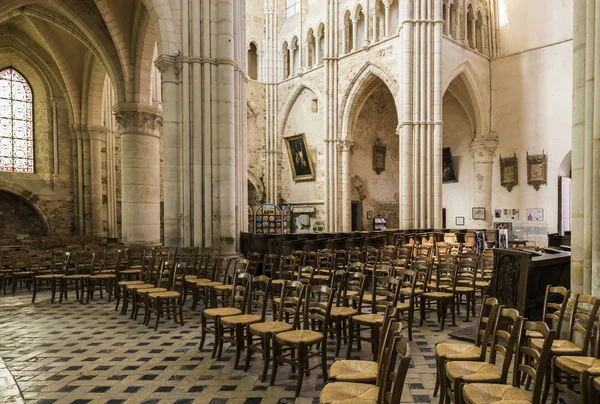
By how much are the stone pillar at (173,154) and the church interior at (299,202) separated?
58 millimetres

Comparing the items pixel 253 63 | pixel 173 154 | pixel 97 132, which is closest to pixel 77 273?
pixel 173 154

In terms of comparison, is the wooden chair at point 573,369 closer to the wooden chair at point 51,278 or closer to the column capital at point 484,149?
the wooden chair at point 51,278

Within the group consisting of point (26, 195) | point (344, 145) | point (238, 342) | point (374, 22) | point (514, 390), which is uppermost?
point (374, 22)

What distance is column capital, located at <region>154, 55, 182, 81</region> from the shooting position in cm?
1117

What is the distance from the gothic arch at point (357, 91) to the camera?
2130 centimetres

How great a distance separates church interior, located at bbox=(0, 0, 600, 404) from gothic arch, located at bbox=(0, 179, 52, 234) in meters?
0.10

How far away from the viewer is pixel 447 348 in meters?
4.00

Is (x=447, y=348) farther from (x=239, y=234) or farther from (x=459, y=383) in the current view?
(x=239, y=234)

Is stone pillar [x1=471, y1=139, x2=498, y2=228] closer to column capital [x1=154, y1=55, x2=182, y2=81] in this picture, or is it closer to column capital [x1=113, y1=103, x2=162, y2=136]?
column capital [x1=113, y1=103, x2=162, y2=136]

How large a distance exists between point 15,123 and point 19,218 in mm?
4155

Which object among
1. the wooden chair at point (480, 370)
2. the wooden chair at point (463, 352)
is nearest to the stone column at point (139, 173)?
the wooden chair at point (463, 352)

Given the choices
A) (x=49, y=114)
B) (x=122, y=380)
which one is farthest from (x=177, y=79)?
(x=49, y=114)

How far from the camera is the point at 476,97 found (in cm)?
2197

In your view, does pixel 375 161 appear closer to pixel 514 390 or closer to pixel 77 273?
pixel 77 273
